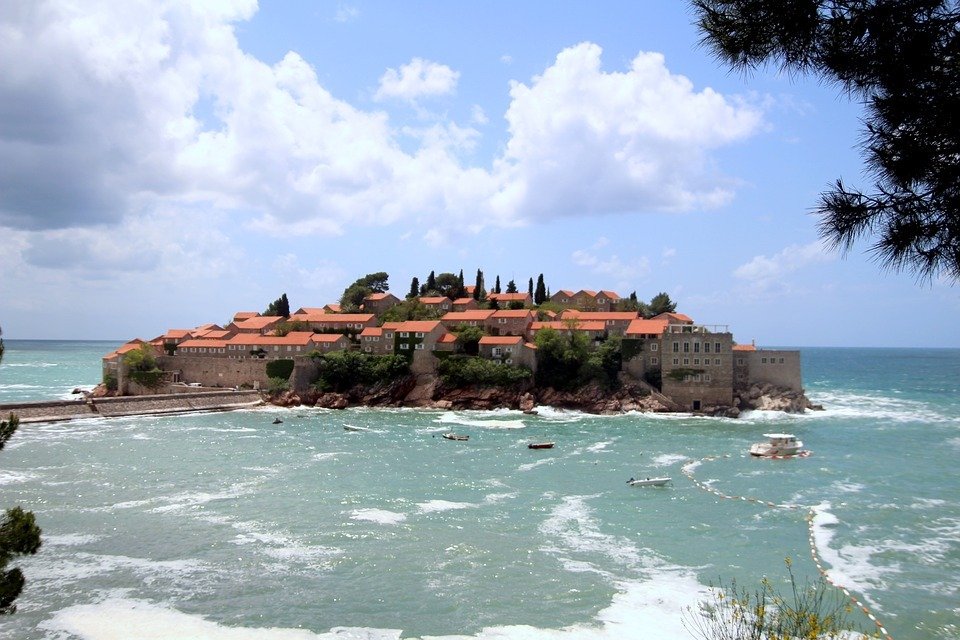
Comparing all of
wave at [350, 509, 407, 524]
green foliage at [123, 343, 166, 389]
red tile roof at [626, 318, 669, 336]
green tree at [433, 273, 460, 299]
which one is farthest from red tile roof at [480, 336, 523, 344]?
wave at [350, 509, 407, 524]

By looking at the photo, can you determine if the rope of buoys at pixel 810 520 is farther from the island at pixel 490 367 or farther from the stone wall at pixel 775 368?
the stone wall at pixel 775 368

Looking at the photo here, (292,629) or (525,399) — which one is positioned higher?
(525,399)

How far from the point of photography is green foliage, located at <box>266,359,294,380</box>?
6675 centimetres

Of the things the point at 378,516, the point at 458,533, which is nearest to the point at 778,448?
the point at 458,533

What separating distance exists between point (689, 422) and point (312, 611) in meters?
43.4

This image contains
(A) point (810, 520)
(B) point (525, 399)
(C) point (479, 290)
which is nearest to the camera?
(A) point (810, 520)

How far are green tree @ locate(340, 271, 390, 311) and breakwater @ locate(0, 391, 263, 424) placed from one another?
1145 inches

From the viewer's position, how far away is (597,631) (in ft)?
54.6

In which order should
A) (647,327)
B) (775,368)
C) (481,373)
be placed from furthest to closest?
(647,327) < (481,373) < (775,368)

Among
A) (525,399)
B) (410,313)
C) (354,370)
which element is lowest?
(525,399)

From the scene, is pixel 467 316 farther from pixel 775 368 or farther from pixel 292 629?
pixel 292 629

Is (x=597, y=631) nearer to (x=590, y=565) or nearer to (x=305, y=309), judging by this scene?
(x=590, y=565)

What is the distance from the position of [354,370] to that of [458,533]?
144 ft

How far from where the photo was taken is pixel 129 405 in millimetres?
58031
